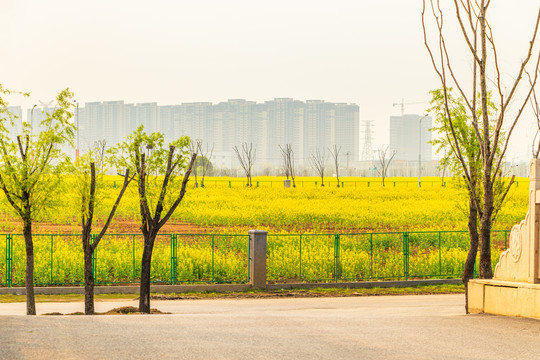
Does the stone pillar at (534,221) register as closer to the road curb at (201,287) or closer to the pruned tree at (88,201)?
the pruned tree at (88,201)

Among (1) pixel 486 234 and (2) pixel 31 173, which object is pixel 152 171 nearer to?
(2) pixel 31 173

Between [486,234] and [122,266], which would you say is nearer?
[486,234]

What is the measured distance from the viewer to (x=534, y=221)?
1025 cm

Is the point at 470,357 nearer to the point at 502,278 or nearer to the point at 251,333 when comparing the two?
the point at 251,333

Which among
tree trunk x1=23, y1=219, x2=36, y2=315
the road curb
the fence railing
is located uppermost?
tree trunk x1=23, y1=219, x2=36, y2=315

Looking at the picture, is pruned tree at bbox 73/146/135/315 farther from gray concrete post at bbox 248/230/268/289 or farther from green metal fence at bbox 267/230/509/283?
green metal fence at bbox 267/230/509/283

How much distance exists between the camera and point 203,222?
123ft

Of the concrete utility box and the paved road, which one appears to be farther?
the concrete utility box

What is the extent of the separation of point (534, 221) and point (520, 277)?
3.50 feet

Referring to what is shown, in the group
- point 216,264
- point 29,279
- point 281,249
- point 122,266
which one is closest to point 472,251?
point 216,264

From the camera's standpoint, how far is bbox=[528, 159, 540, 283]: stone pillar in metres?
10.2

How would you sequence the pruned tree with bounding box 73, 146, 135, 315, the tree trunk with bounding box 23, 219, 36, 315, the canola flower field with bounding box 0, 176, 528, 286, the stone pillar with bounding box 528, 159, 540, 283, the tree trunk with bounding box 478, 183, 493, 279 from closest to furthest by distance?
the stone pillar with bounding box 528, 159, 540, 283 < the tree trunk with bounding box 478, 183, 493, 279 < the tree trunk with bounding box 23, 219, 36, 315 < the pruned tree with bounding box 73, 146, 135, 315 < the canola flower field with bounding box 0, 176, 528, 286

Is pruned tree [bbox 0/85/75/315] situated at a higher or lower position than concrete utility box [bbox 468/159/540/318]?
higher

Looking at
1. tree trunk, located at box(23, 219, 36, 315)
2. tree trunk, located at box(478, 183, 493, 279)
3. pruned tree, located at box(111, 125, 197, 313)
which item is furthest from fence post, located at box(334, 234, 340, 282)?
tree trunk, located at box(23, 219, 36, 315)
